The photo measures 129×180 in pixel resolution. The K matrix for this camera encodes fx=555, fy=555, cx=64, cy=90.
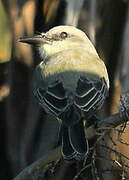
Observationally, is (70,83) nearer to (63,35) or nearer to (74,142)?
(74,142)

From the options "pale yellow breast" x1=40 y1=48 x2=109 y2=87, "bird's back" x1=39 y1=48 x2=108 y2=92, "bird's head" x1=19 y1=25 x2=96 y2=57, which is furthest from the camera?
"bird's head" x1=19 y1=25 x2=96 y2=57

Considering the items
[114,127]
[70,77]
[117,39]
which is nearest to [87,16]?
[117,39]

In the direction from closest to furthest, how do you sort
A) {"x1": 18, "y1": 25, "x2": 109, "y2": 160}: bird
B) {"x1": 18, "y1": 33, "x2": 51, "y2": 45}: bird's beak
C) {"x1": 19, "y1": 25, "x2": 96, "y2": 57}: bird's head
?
{"x1": 18, "y1": 25, "x2": 109, "y2": 160}: bird, {"x1": 18, "y1": 33, "x2": 51, "y2": 45}: bird's beak, {"x1": 19, "y1": 25, "x2": 96, "y2": 57}: bird's head

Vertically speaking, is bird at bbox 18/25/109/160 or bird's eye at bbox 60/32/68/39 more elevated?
bird's eye at bbox 60/32/68/39

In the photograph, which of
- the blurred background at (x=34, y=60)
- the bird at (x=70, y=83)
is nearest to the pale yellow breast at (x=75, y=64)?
the bird at (x=70, y=83)

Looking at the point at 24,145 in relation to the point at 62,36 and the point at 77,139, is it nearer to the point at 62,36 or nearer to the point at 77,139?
the point at 62,36

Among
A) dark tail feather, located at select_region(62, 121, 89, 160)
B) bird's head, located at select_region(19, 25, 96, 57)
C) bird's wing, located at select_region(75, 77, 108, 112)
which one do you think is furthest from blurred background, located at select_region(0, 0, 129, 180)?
dark tail feather, located at select_region(62, 121, 89, 160)

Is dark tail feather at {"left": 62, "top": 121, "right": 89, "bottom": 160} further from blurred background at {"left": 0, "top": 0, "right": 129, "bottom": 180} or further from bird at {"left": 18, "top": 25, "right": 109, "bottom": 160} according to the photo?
blurred background at {"left": 0, "top": 0, "right": 129, "bottom": 180}

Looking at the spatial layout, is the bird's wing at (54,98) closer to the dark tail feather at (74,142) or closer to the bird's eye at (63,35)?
the dark tail feather at (74,142)
